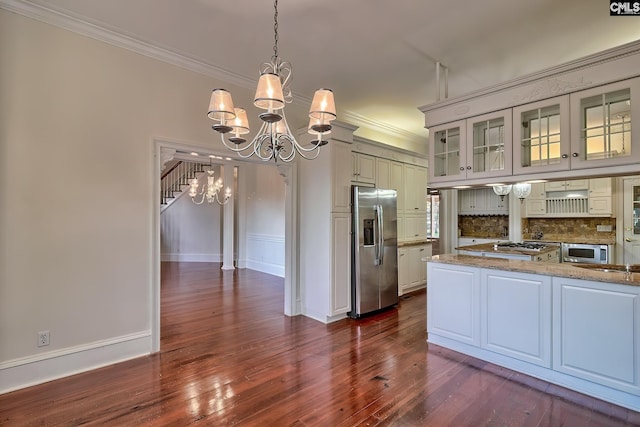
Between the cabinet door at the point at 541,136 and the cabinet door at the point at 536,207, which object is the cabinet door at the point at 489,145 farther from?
the cabinet door at the point at 536,207

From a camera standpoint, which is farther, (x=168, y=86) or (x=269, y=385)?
(x=168, y=86)

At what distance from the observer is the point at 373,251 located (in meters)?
4.38

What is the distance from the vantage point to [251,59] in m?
3.45

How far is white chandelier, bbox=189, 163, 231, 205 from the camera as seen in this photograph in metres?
8.09

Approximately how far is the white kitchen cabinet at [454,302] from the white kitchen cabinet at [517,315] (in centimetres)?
8

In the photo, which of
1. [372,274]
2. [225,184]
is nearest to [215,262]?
[225,184]

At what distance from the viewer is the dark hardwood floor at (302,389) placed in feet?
6.93

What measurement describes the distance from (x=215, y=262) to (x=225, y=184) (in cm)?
243

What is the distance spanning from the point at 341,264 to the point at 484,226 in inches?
183

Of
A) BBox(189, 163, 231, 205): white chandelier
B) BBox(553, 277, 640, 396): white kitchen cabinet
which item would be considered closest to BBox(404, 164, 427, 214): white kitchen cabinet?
BBox(553, 277, 640, 396): white kitchen cabinet

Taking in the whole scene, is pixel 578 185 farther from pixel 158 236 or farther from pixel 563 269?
pixel 158 236

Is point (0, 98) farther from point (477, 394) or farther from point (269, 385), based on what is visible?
point (477, 394)

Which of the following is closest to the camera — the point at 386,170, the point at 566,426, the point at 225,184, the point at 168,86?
the point at 566,426

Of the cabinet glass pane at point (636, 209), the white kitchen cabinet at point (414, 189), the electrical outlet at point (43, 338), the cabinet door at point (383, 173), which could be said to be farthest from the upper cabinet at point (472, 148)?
the cabinet glass pane at point (636, 209)
